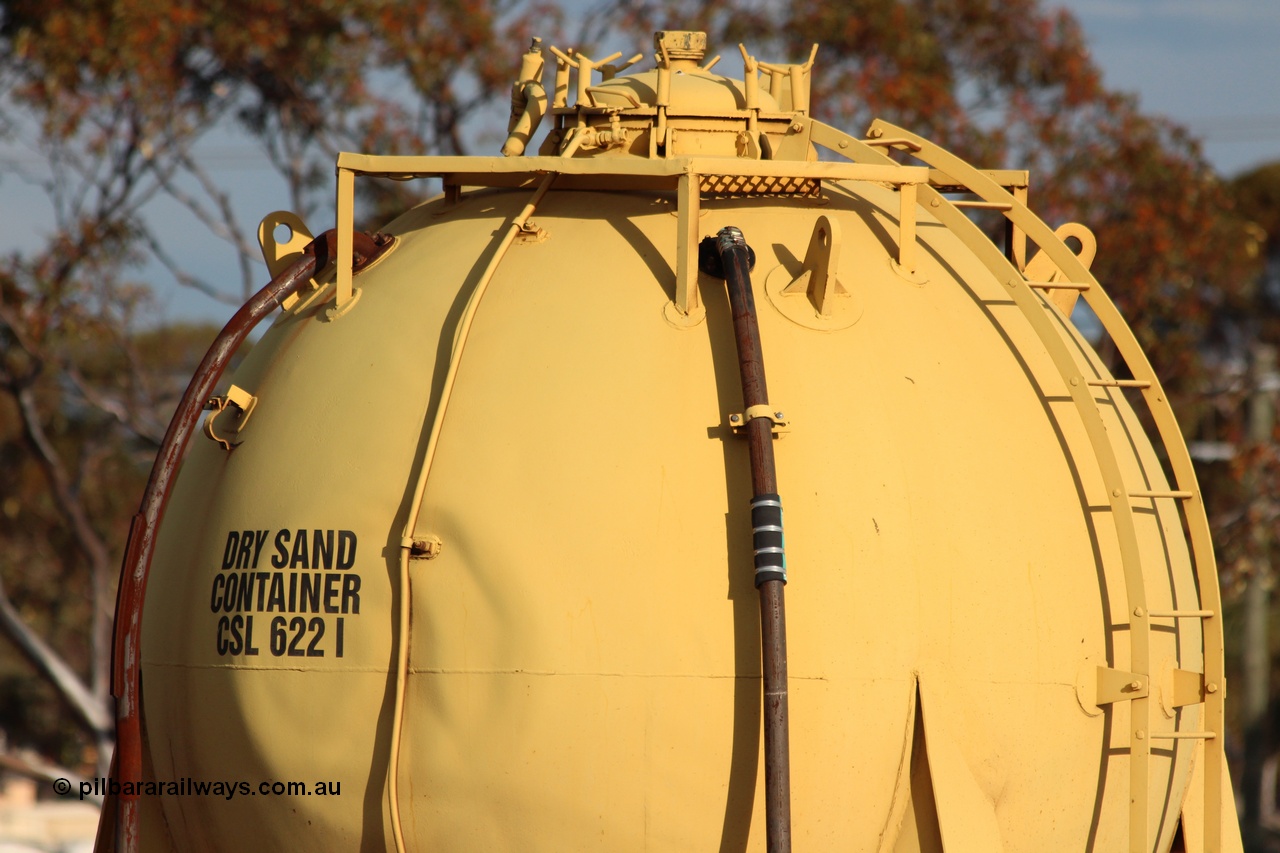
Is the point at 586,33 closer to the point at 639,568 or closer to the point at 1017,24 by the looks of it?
the point at 1017,24

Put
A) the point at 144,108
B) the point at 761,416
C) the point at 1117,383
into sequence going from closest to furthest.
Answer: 1. the point at 761,416
2. the point at 1117,383
3. the point at 144,108

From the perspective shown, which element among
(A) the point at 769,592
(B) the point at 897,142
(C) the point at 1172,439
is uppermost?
(B) the point at 897,142

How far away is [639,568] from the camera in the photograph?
15.4 feet

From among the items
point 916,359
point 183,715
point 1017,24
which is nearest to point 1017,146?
point 1017,24

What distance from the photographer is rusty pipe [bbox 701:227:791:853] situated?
14.6 feet

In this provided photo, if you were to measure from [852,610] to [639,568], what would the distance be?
0.69 metres

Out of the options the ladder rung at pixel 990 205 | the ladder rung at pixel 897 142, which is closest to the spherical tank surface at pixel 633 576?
the ladder rung at pixel 990 205

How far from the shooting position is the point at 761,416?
4.66m

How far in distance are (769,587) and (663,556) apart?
→ 1.24ft

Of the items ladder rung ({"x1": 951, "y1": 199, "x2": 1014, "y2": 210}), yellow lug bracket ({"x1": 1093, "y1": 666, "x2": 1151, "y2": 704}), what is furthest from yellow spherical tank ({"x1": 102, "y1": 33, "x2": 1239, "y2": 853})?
ladder rung ({"x1": 951, "y1": 199, "x2": 1014, "y2": 210})

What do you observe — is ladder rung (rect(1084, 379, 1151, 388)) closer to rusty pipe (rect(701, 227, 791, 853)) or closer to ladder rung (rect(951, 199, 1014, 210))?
ladder rung (rect(951, 199, 1014, 210))

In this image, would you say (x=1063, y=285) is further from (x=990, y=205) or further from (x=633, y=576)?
(x=633, y=576)

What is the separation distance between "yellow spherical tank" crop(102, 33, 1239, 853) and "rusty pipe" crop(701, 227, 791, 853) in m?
0.03

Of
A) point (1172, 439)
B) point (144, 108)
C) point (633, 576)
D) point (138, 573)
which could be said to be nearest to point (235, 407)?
point (138, 573)
